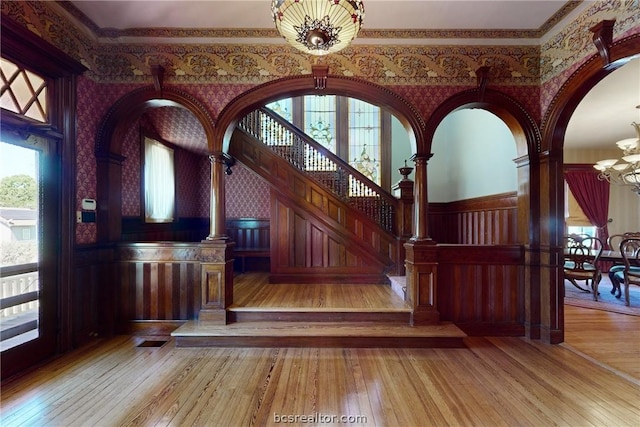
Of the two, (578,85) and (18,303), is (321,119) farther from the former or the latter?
(18,303)

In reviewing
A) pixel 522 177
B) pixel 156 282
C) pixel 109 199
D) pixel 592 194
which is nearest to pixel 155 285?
pixel 156 282

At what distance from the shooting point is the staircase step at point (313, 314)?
11.3ft

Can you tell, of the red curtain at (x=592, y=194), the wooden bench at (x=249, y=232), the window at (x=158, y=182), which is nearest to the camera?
the window at (x=158, y=182)

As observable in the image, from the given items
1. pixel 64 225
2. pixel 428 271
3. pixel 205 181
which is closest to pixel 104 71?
pixel 64 225

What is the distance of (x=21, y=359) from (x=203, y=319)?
154 centimetres

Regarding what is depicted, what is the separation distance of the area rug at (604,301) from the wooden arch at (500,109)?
3131mm

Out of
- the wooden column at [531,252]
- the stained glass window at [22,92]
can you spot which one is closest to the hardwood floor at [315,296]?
the wooden column at [531,252]

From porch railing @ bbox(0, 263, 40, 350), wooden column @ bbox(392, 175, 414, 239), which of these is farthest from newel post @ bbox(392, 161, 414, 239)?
porch railing @ bbox(0, 263, 40, 350)

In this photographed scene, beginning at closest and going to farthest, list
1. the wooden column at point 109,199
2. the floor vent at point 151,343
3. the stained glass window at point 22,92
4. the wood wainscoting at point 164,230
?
1. the stained glass window at point 22,92
2. the floor vent at point 151,343
3. the wooden column at point 109,199
4. the wood wainscoting at point 164,230

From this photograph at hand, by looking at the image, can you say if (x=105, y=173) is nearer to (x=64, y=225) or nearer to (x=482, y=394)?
(x=64, y=225)

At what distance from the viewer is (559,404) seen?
7.36 feet

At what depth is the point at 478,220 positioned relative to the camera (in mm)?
4961

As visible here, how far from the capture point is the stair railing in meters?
5.12

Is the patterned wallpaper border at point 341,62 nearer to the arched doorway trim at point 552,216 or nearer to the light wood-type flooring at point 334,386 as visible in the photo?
the arched doorway trim at point 552,216
